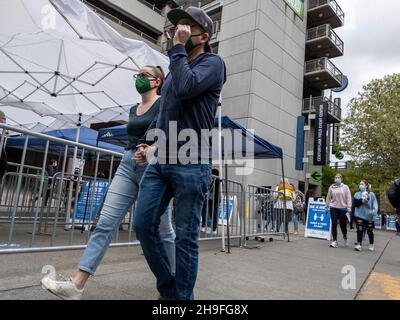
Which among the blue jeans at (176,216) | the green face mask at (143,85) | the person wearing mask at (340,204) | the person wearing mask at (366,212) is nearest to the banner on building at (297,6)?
the person wearing mask at (340,204)

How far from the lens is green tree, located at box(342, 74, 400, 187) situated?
23031mm

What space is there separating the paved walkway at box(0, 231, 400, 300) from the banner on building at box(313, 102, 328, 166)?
19.2 metres

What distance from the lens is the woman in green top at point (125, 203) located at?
88.3 inches

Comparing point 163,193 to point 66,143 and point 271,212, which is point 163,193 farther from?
point 271,212

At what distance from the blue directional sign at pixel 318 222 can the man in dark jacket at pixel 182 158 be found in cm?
826

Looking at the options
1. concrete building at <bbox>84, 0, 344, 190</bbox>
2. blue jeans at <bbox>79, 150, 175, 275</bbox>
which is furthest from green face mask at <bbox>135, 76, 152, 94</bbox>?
concrete building at <bbox>84, 0, 344, 190</bbox>

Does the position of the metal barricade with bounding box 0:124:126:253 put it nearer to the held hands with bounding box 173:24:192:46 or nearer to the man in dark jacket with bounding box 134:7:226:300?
the man in dark jacket with bounding box 134:7:226:300

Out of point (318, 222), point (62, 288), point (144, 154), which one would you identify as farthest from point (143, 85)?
point (318, 222)

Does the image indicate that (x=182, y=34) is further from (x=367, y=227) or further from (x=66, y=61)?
(x=367, y=227)

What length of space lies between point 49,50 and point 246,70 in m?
14.1

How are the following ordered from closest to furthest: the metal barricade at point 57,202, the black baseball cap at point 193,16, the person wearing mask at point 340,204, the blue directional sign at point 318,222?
the black baseball cap at point 193,16 < the metal barricade at point 57,202 < the person wearing mask at point 340,204 < the blue directional sign at point 318,222

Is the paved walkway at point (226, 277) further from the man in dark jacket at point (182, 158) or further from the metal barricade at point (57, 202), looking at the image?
the man in dark jacket at point (182, 158)

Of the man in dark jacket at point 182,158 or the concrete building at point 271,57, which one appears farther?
the concrete building at point 271,57
